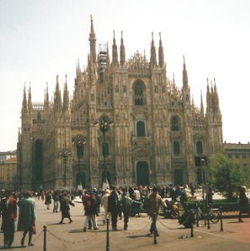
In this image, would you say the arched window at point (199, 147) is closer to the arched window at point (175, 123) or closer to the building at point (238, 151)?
the arched window at point (175, 123)

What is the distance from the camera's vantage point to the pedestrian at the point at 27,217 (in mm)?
12891

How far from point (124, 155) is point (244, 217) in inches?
Result: 1428

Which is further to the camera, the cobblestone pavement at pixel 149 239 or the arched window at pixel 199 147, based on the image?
the arched window at pixel 199 147

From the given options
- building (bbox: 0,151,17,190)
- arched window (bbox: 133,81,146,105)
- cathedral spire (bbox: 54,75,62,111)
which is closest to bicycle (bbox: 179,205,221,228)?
cathedral spire (bbox: 54,75,62,111)

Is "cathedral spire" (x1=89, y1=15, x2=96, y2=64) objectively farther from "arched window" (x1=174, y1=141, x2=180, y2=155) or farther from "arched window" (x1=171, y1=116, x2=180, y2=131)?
"arched window" (x1=174, y1=141, x2=180, y2=155)

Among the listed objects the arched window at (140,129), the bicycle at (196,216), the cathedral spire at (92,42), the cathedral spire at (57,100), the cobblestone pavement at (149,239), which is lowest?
the cobblestone pavement at (149,239)

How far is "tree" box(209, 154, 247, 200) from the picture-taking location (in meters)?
27.8

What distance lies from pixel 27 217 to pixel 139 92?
46.6 metres

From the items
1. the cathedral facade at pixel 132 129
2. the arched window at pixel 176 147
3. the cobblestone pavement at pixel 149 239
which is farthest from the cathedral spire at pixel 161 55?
the cobblestone pavement at pixel 149 239

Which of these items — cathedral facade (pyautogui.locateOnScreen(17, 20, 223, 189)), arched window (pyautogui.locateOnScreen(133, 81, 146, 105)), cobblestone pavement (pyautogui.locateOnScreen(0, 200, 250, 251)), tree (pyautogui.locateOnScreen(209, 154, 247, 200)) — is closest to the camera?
cobblestone pavement (pyautogui.locateOnScreen(0, 200, 250, 251))

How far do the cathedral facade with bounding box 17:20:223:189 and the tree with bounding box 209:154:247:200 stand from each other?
25.3 m

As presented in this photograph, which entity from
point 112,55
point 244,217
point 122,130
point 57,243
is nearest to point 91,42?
point 112,55

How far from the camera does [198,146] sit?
59.4 metres

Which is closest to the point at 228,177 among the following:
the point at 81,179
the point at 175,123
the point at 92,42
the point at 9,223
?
the point at 9,223
